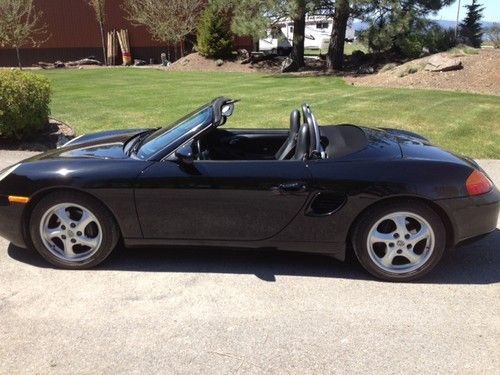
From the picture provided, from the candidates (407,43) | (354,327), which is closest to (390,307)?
(354,327)

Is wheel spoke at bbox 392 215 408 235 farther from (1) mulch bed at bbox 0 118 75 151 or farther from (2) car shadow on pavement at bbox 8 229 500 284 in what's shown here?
(1) mulch bed at bbox 0 118 75 151

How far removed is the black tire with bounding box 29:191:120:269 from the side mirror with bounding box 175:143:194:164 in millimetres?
669

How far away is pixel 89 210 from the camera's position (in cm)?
379

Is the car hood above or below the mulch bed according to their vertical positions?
above

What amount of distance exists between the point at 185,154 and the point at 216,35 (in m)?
20.8

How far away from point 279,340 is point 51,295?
5.26ft

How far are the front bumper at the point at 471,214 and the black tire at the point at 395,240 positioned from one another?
9cm

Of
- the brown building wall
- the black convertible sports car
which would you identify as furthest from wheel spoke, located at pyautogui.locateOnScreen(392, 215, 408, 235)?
the brown building wall

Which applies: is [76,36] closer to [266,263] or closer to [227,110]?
[227,110]

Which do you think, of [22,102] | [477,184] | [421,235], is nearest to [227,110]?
[421,235]

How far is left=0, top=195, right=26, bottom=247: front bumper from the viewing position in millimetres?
3822

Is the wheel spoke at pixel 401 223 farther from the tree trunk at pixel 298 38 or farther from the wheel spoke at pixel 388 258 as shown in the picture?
the tree trunk at pixel 298 38

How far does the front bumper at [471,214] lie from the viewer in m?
3.62

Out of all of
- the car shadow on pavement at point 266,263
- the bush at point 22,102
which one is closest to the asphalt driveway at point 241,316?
the car shadow on pavement at point 266,263
